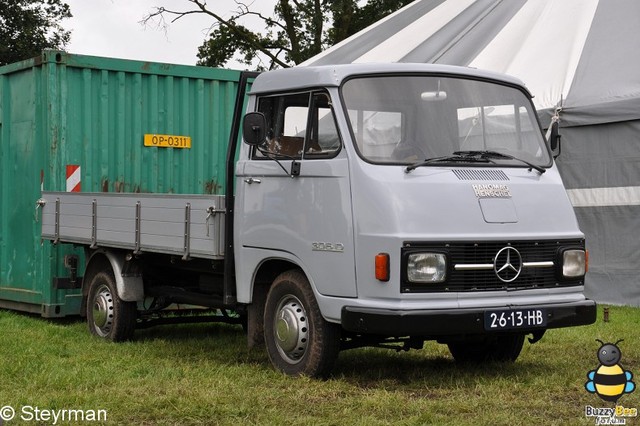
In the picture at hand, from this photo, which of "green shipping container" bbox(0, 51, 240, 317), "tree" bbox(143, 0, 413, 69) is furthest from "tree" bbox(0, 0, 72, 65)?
"green shipping container" bbox(0, 51, 240, 317)

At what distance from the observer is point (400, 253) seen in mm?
7086

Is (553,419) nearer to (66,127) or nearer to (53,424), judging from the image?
(53,424)

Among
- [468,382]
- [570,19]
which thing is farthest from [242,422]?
[570,19]

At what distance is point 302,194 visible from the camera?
7.75m

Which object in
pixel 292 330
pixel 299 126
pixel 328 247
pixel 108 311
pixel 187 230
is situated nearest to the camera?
pixel 328 247

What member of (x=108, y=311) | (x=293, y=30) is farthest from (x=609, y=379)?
(x=293, y=30)

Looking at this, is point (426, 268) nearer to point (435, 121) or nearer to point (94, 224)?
point (435, 121)

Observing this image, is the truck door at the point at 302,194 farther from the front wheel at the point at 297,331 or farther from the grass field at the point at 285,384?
the grass field at the point at 285,384

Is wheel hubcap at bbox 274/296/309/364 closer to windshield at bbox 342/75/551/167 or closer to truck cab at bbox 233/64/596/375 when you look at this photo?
truck cab at bbox 233/64/596/375

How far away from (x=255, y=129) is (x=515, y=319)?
7.57 ft

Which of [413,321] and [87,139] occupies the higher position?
[87,139]

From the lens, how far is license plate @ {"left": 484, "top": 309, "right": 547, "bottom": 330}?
23.8 feet

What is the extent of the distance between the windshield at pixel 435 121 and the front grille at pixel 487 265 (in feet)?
2.20

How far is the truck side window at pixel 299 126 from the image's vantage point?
7.69m
